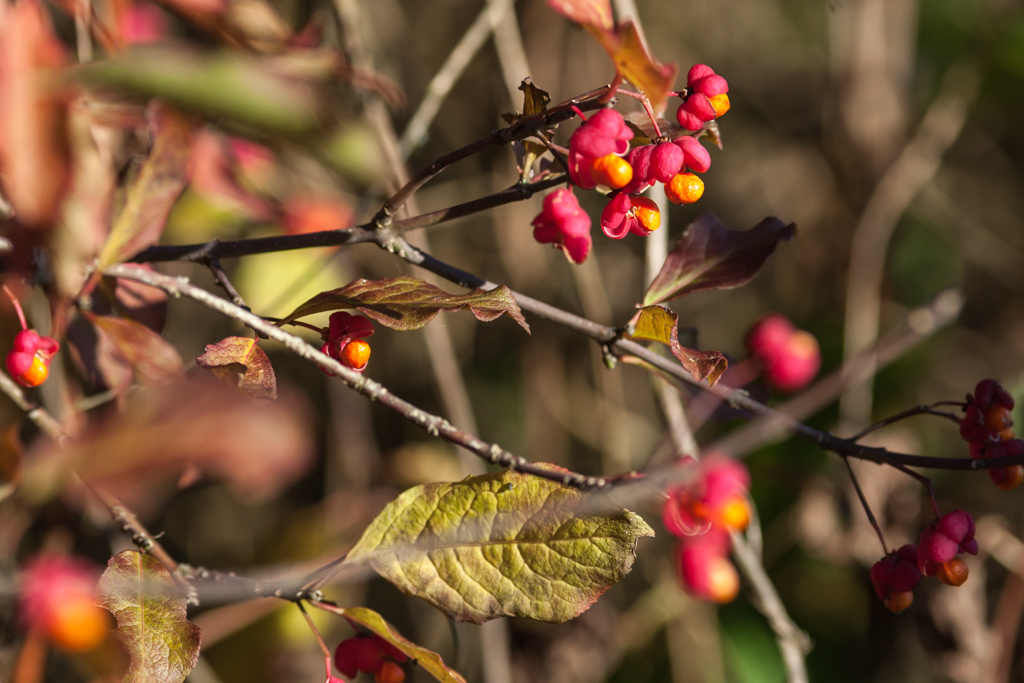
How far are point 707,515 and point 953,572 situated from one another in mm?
216

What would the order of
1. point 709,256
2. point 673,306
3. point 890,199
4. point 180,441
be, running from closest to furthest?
point 180,441 → point 709,256 → point 890,199 → point 673,306

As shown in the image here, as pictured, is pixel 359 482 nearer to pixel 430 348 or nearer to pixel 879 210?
pixel 430 348

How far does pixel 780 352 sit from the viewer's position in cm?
110

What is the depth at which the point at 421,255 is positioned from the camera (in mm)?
617

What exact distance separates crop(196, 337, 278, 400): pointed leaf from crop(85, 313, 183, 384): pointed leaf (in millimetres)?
165

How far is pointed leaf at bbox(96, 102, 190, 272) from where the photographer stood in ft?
2.21

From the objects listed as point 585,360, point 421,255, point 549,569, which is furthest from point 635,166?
point 585,360

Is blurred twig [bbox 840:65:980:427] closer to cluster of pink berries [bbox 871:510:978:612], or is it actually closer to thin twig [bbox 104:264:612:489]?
cluster of pink berries [bbox 871:510:978:612]

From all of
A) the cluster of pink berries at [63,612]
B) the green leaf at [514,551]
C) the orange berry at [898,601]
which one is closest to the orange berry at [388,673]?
the green leaf at [514,551]

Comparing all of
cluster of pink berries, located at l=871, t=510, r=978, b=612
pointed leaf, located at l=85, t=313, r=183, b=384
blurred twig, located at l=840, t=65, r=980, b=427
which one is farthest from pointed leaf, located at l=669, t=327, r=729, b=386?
blurred twig, located at l=840, t=65, r=980, b=427

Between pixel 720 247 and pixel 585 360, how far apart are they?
1.31 metres

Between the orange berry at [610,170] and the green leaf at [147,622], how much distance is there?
0.46m

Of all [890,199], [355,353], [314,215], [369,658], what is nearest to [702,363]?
[355,353]

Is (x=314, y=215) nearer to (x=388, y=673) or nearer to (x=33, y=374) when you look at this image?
(x=33, y=374)
